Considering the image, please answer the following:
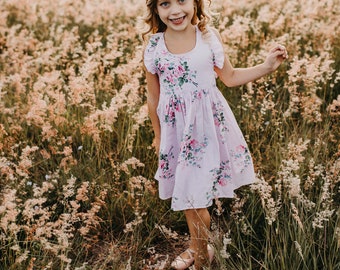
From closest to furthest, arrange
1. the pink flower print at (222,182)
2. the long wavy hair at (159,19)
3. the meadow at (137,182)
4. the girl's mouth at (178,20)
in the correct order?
the meadow at (137,182)
the girl's mouth at (178,20)
the long wavy hair at (159,19)
the pink flower print at (222,182)

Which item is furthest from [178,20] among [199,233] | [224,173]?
[199,233]

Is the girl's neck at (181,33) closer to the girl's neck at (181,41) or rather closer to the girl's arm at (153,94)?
the girl's neck at (181,41)

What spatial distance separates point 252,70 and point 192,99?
38 centimetres

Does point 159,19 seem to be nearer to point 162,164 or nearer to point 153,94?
point 153,94

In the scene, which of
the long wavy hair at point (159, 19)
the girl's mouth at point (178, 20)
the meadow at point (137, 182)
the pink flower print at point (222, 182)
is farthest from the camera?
the pink flower print at point (222, 182)

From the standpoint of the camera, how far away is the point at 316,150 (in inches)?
129

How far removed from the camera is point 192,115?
267 centimetres

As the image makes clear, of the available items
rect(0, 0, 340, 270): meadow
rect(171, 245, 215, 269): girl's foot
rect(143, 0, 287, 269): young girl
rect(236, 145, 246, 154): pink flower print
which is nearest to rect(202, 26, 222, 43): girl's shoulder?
rect(143, 0, 287, 269): young girl

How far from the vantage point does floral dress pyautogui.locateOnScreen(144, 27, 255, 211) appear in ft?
8.78

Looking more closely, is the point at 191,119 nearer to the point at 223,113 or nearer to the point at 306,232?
the point at 223,113

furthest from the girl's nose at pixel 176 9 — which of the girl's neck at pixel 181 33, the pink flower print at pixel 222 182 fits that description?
the pink flower print at pixel 222 182

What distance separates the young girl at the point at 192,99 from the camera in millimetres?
2670

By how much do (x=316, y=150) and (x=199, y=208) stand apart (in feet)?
3.25

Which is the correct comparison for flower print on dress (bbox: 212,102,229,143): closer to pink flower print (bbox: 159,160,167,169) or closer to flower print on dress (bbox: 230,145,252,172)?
flower print on dress (bbox: 230,145,252,172)
